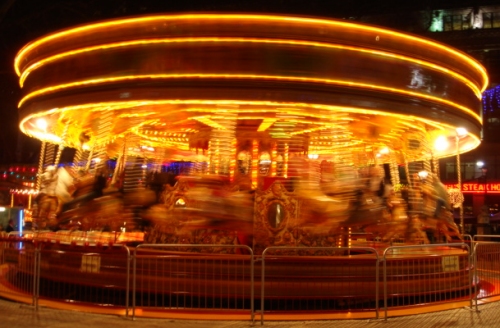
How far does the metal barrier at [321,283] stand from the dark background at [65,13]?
60.8 feet

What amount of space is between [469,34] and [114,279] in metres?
36.5

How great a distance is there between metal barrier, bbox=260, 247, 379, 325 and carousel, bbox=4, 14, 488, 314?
2.18 ft

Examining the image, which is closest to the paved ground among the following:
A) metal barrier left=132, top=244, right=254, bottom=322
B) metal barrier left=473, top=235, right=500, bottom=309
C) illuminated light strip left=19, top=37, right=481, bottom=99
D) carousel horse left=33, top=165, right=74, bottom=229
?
metal barrier left=132, top=244, right=254, bottom=322

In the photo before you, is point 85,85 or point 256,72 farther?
point 85,85

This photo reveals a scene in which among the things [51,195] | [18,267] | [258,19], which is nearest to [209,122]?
[51,195]

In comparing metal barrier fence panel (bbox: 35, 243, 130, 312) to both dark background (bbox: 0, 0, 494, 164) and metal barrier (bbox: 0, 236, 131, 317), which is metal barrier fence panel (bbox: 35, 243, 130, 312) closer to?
metal barrier (bbox: 0, 236, 131, 317)

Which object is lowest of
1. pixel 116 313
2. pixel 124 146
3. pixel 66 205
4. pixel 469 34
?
pixel 116 313

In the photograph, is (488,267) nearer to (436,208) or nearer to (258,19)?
(436,208)

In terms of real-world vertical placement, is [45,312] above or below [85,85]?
below

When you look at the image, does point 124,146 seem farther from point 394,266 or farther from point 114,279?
point 394,266

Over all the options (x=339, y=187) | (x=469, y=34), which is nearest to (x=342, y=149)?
(x=339, y=187)

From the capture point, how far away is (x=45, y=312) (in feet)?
27.1

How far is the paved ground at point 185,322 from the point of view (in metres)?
7.48

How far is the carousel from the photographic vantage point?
839 cm
